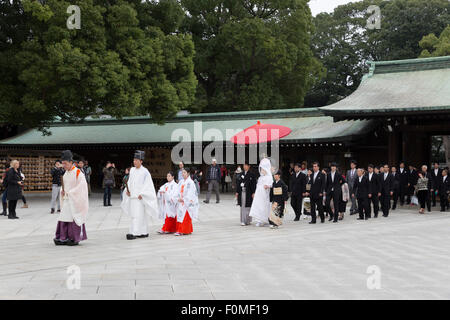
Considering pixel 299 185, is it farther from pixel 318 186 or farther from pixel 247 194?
pixel 247 194

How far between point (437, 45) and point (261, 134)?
18600 mm

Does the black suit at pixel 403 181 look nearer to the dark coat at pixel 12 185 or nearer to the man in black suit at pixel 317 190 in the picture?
the man in black suit at pixel 317 190

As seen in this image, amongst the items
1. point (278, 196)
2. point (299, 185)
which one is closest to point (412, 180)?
point (299, 185)

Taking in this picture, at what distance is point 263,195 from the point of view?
43.3 ft

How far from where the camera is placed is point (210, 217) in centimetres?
1564

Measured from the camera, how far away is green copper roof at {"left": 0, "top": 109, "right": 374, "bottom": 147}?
23.4 m

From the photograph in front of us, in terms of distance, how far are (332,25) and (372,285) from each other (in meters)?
44.7

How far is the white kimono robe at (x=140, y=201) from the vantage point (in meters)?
10.9

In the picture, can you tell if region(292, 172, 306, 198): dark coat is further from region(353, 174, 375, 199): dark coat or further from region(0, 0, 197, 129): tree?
region(0, 0, 197, 129): tree

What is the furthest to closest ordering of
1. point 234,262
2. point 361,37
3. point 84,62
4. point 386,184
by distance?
point 361,37 → point 84,62 → point 386,184 → point 234,262

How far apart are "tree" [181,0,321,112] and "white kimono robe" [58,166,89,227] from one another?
27343 mm

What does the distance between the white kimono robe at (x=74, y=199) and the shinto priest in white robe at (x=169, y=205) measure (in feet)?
7.24

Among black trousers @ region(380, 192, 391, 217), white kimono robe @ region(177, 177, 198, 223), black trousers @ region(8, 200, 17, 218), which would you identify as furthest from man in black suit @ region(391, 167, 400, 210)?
black trousers @ region(8, 200, 17, 218)

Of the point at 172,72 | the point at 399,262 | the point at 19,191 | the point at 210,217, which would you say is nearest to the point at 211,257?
the point at 399,262
